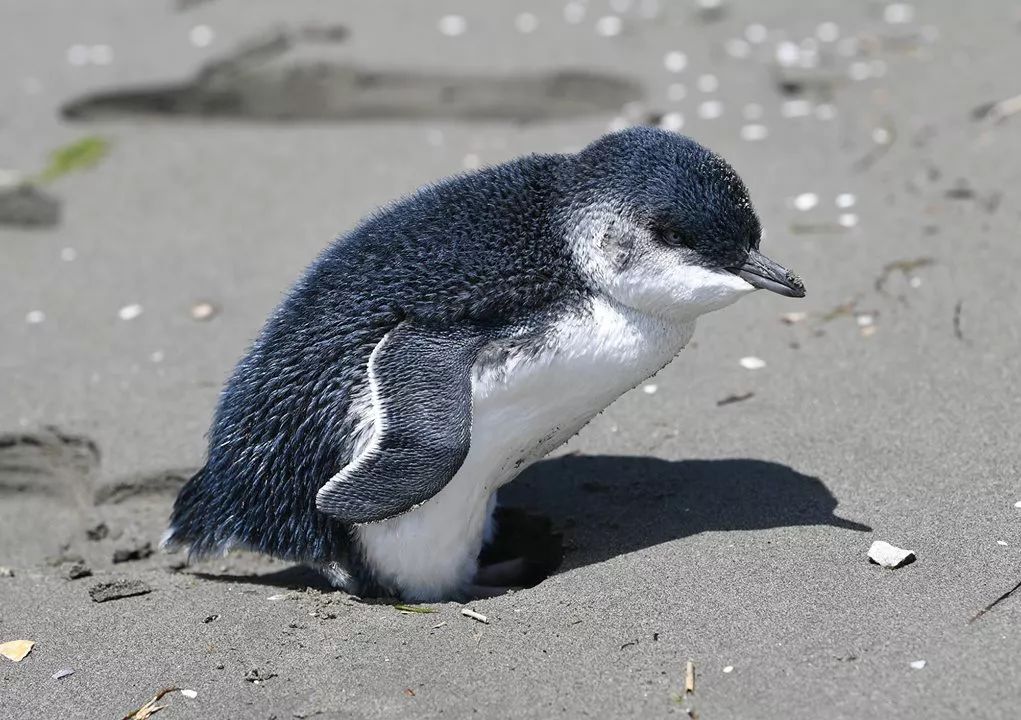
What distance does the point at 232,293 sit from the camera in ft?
19.3

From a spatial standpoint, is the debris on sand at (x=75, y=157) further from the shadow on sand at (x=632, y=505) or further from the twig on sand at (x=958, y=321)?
the twig on sand at (x=958, y=321)

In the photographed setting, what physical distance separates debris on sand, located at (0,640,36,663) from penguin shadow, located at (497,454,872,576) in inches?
56.7

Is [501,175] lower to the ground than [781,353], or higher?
higher

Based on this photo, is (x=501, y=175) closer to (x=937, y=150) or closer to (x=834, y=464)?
(x=834, y=464)

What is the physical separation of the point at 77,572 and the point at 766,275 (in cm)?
219

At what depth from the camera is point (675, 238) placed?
362 cm

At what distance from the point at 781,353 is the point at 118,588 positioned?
7.97 feet

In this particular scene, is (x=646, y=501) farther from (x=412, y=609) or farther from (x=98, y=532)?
(x=98, y=532)

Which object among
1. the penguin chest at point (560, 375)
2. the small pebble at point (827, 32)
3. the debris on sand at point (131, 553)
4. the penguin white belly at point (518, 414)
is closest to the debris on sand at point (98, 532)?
the debris on sand at point (131, 553)

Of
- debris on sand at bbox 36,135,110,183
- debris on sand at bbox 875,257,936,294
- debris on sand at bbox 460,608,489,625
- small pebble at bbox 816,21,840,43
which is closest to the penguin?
debris on sand at bbox 460,608,489,625

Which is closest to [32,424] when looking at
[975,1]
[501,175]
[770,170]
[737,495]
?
[501,175]

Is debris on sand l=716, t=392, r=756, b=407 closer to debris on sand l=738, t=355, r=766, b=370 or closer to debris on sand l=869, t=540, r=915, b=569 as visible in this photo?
debris on sand l=738, t=355, r=766, b=370

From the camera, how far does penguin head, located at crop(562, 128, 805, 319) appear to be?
11.8ft

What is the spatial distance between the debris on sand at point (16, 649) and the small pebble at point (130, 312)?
2.29m
